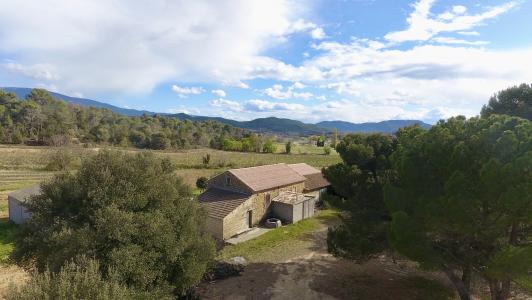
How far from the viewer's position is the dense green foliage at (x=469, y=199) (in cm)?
1043

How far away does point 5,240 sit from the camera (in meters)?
24.5

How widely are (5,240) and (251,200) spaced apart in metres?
17.8

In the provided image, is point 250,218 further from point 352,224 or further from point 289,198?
point 352,224

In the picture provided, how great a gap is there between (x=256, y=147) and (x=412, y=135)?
268ft

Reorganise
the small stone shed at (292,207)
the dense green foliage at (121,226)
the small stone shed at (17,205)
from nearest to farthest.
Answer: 1. the dense green foliage at (121,226)
2. the small stone shed at (17,205)
3. the small stone shed at (292,207)

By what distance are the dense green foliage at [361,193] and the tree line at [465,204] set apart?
10 centimetres

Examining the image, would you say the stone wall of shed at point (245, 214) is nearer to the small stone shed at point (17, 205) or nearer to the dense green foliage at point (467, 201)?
the dense green foliage at point (467, 201)

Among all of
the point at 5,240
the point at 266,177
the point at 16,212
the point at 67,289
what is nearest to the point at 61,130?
the point at 16,212

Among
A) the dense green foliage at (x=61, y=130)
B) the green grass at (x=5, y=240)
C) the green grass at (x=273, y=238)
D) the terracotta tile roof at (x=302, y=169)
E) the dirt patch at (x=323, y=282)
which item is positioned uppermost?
the dense green foliage at (x=61, y=130)

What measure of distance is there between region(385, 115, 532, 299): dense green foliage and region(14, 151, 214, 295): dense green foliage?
872 centimetres

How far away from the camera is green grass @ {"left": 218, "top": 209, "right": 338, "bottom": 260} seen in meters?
23.7

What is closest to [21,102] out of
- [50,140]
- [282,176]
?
[50,140]

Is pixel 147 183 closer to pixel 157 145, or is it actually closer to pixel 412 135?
pixel 412 135

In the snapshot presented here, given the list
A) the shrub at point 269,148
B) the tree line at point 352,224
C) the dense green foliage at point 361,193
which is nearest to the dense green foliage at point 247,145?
the shrub at point 269,148
